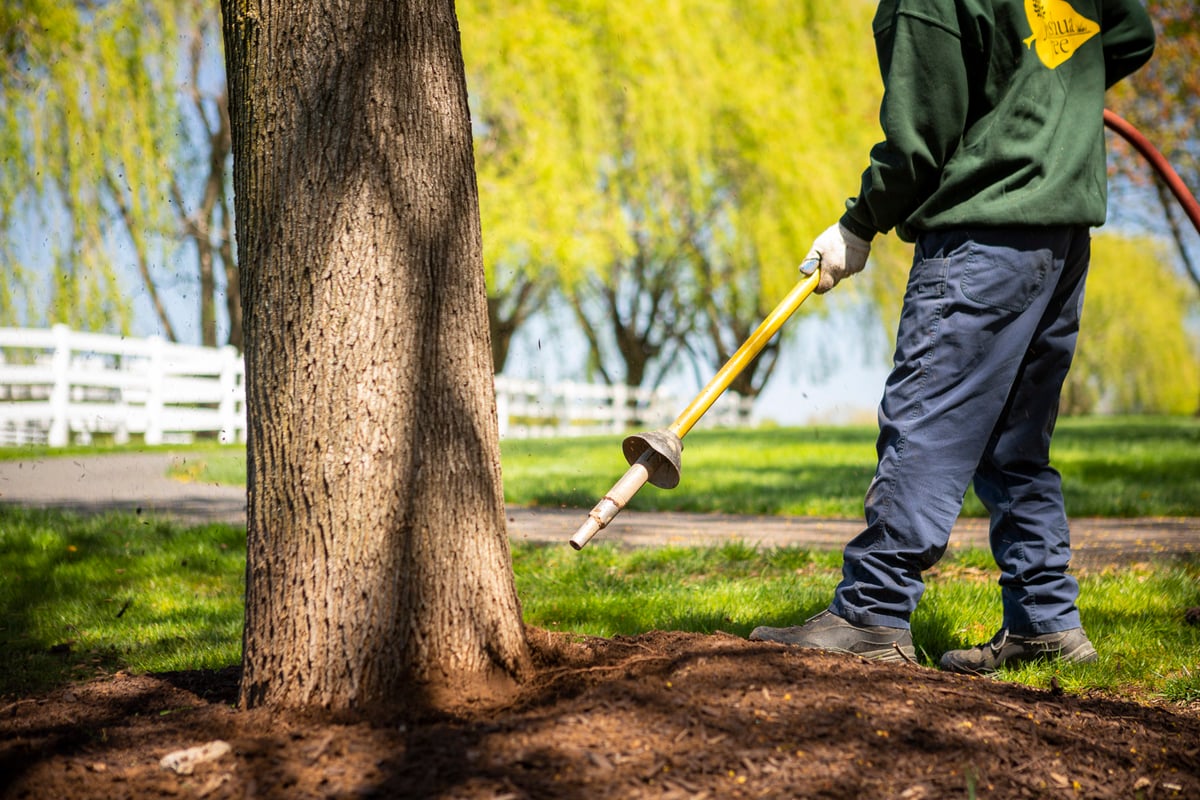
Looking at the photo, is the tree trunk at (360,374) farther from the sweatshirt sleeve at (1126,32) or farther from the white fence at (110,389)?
the white fence at (110,389)

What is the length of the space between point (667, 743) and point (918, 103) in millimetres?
1757

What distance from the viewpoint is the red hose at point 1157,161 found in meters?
3.09

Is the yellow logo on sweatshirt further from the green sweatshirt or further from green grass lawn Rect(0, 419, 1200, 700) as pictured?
green grass lawn Rect(0, 419, 1200, 700)

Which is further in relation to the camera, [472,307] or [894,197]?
[894,197]

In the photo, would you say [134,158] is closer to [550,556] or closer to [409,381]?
[550,556]

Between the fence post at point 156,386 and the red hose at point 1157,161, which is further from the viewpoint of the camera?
the fence post at point 156,386

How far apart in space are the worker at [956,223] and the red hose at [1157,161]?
0.39 m

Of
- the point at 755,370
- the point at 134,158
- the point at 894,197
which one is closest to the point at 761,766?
the point at 894,197

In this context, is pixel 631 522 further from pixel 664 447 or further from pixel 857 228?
pixel 664 447

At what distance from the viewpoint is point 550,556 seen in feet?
16.2

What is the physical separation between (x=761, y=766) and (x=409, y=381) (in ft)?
3.54

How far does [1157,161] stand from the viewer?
3.13 metres

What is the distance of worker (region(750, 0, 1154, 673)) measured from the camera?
2.59 metres

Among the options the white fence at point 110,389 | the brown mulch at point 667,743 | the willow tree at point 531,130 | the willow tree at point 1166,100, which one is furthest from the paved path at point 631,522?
the willow tree at point 1166,100
